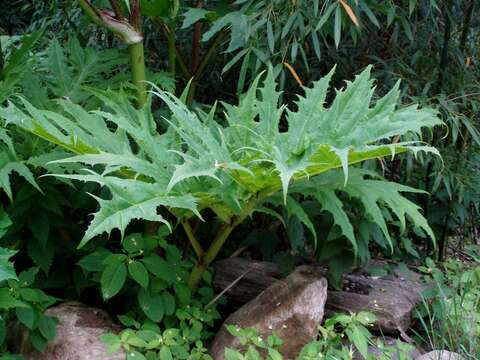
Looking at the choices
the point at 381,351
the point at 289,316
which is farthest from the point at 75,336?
the point at 381,351

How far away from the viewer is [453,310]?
245 centimetres

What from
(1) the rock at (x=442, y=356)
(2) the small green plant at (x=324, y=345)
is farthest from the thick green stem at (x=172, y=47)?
(1) the rock at (x=442, y=356)

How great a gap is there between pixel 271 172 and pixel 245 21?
2.14 feet

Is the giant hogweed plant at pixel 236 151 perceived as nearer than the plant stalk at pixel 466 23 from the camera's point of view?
Yes

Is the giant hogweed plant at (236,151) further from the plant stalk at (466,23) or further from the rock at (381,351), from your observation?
the plant stalk at (466,23)

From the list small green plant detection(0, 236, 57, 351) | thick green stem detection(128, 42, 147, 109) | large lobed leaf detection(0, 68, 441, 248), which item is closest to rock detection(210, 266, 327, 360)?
large lobed leaf detection(0, 68, 441, 248)

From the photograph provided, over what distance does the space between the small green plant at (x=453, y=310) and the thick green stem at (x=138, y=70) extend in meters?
1.26

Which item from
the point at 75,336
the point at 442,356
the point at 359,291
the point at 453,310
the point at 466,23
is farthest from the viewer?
the point at 466,23

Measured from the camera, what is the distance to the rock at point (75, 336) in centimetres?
195

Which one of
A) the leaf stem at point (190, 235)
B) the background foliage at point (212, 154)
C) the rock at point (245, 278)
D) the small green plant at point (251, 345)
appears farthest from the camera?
the rock at point (245, 278)

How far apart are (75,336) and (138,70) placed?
0.93m

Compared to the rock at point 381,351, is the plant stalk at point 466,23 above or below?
above

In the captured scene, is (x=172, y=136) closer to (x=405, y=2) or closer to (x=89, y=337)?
(x=89, y=337)

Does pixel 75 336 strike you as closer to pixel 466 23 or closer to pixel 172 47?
pixel 172 47
